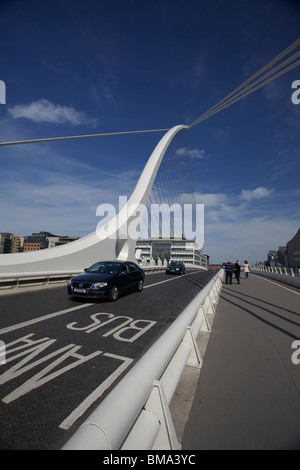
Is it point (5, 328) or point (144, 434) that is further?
point (5, 328)

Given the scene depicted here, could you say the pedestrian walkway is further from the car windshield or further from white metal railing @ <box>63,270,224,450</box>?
the car windshield

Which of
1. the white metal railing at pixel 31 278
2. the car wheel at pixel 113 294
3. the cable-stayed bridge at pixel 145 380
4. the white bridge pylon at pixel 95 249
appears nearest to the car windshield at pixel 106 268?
the car wheel at pixel 113 294

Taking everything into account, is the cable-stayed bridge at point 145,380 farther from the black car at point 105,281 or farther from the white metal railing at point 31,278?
the white metal railing at point 31,278

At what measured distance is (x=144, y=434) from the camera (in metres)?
1.52

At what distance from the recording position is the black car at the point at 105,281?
7691mm

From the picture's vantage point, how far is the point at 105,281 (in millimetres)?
7926

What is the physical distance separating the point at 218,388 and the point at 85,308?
199 inches

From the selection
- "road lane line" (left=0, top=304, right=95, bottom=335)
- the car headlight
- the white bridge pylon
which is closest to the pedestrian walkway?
"road lane line" (left=0, top=304, right=95, bottom=335)

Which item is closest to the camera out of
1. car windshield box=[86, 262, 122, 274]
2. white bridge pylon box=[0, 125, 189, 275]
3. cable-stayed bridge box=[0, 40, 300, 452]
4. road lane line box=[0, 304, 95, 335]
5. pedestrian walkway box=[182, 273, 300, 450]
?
cable-stayed bridge box=[0, 40, 300, 452]

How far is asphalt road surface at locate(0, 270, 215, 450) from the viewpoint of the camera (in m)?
2.20

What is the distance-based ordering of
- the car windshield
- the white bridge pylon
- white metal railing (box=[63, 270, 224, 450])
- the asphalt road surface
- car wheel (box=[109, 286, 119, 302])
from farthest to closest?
the white bridge pylon
the car windshield
car wheel (box=[109, 286, 119, 302])
the asphalt road surface
white metal railing (box=[63, 270, 224, 450])

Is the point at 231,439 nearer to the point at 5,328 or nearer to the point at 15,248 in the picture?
the point at 5,328
